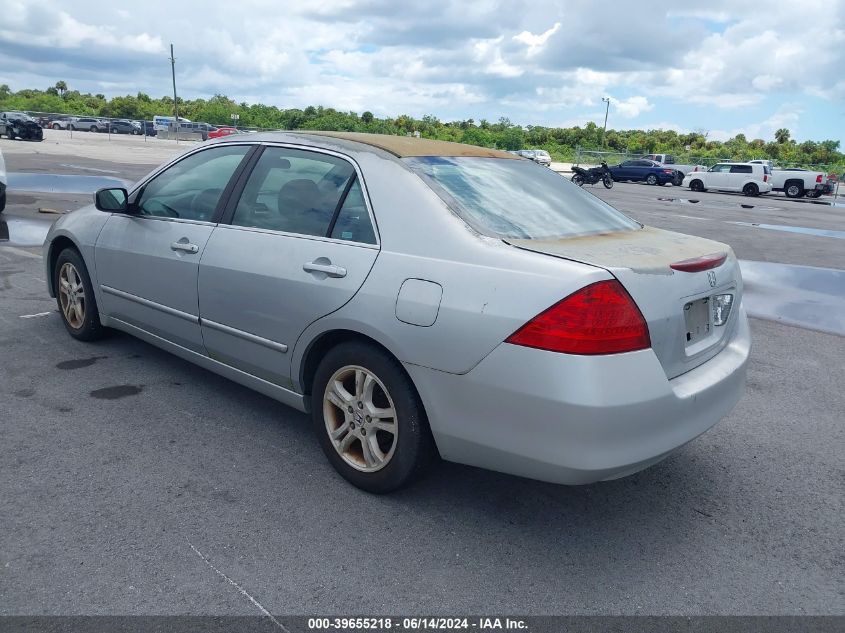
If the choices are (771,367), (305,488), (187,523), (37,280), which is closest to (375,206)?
(305,488)

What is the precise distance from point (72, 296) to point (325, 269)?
108 inches

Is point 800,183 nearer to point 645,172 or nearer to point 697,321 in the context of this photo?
point 645,172

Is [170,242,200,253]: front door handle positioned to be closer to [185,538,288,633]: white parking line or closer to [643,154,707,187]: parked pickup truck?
[185,538,288,633]: white parking line

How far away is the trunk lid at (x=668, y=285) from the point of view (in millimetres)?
2732

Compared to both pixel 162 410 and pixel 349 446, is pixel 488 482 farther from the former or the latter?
pixel 162 410

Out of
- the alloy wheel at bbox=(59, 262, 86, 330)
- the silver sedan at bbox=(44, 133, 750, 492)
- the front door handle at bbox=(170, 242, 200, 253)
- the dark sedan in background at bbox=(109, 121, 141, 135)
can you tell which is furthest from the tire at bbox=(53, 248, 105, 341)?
the dark sedan in background at bbox=(109, 121, 141, 135)

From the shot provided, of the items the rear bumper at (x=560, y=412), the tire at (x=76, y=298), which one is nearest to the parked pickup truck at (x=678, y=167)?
the tire at (x=76, y=298)

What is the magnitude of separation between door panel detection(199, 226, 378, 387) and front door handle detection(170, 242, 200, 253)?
0.11 m

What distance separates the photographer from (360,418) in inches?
126

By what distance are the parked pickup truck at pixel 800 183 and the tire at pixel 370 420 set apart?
1381 inches

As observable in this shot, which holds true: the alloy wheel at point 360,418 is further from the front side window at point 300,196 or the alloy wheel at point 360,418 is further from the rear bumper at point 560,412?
the front side window at point 300,196

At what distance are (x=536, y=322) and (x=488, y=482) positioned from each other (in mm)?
1153

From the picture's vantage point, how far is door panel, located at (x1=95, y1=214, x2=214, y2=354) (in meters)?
3.99

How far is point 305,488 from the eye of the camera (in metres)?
3.31
